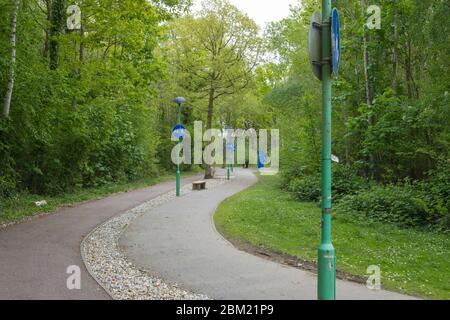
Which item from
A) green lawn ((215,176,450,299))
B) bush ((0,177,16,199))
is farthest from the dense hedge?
bush ((0,177,16,199))

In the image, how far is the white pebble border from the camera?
6.40 m

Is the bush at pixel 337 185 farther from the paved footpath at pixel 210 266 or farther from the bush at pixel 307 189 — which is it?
the paved footpath at pixel 210 266

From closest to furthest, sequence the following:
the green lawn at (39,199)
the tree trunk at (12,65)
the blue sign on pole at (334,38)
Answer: the blue sign on pole at (334,38)
the tree trunk at (12,65)
the green lawn at (39,199)

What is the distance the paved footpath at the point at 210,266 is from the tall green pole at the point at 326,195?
110 cm

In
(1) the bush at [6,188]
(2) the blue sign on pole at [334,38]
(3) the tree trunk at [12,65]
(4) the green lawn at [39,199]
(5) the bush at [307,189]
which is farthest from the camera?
(5) the bush at [307,189]

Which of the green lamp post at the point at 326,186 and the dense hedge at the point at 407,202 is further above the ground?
the green lamp post at the point at 326,186

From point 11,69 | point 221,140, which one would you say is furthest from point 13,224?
point 221,140

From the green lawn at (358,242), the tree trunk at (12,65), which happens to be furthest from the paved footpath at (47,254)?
the green lawn at (358,242)

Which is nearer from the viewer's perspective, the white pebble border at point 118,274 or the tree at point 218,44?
the white pebble border at point 118,274

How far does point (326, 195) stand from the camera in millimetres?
5152

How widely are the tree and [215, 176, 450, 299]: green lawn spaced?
16.7 m

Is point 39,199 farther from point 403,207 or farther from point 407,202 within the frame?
point 407,202

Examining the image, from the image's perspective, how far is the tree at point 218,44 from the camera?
30.4 meters

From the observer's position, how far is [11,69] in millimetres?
12477
